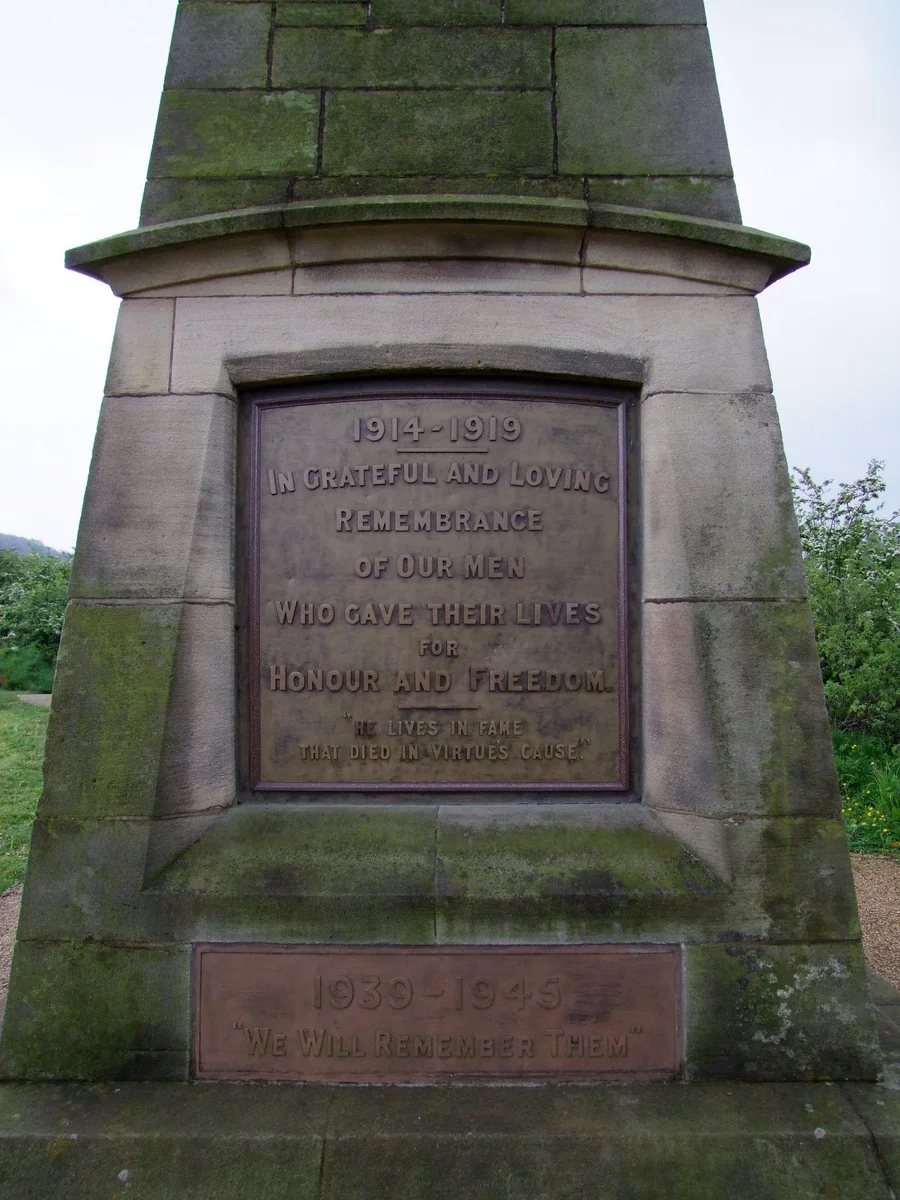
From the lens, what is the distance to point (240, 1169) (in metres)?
2.49

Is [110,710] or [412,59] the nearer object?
[110,710]

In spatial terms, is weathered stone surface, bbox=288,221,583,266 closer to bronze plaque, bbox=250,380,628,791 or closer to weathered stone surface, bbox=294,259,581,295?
weathered stone surface, bbox=294,259,581,295

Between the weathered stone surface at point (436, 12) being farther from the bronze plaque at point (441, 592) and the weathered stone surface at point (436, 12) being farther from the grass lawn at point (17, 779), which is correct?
the grass lawn at point (17, 779)

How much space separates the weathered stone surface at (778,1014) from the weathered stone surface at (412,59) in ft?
11.0

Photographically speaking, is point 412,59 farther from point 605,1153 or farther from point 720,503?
point 605,1153

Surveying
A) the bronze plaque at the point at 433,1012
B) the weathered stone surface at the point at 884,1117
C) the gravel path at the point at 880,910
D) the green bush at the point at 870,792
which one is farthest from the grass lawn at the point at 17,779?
the green bush at the point at 870,792

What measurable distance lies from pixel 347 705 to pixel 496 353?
1.44m

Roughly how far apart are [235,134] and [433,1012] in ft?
11.0

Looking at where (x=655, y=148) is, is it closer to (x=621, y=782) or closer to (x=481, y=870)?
(x=621, y=782)

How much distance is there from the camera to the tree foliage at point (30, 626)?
564 inches

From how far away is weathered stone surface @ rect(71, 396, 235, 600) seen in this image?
3.06 m

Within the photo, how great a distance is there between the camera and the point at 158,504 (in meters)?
3.09

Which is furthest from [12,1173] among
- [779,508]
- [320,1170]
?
[779,508]

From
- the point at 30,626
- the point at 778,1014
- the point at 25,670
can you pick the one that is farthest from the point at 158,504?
the point at 30,626
